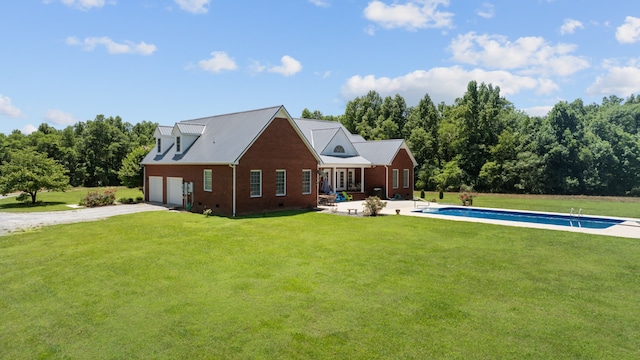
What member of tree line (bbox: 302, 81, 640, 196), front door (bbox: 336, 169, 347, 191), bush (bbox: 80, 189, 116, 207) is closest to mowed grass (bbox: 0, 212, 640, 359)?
bush (bbox: 80, 189, 116, 207)

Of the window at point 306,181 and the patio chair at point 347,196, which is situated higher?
the window at point 306,181

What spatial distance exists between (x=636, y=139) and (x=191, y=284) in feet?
182

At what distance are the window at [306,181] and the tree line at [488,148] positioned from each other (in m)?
14.8

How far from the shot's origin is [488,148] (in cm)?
4569

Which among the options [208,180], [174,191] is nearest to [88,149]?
[174,191]

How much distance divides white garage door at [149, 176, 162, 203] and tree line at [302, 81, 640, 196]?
29113 mm

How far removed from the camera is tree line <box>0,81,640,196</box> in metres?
41.2

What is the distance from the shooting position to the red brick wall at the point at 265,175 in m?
21.2

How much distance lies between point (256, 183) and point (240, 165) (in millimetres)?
1721

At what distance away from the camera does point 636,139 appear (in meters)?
45.4

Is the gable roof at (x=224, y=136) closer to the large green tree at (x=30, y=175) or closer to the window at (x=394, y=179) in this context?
the large green tree at (x=30, y=175)

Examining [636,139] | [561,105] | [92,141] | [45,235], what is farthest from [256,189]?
[636,139]

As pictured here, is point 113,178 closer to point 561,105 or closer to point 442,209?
point 442,209

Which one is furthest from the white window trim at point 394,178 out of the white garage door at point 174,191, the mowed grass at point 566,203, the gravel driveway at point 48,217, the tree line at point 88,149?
the tree line at point 88,149
